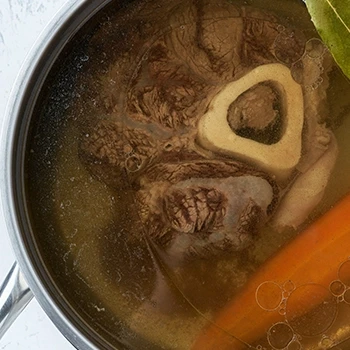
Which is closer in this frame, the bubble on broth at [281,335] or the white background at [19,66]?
the bubble on broth at [281,335]

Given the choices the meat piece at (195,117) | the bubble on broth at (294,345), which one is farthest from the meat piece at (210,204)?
the bubble on broth at (294,345)

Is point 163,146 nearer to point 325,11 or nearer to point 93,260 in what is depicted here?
point 93,260

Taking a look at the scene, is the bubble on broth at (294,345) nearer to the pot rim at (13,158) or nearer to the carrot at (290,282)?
the carrot at (290,282)

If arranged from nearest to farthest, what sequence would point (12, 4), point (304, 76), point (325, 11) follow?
point (325, 11)
point (304, 76)
point (12, 4)

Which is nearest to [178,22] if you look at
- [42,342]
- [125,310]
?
[125,310]

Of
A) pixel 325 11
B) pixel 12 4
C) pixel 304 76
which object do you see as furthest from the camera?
pixel 12 4

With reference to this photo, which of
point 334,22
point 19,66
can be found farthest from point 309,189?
point 19,66

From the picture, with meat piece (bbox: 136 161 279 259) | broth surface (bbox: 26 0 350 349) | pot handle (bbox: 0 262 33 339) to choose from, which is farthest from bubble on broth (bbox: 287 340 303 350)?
pot handle (bbox: 0 262 33 339)
